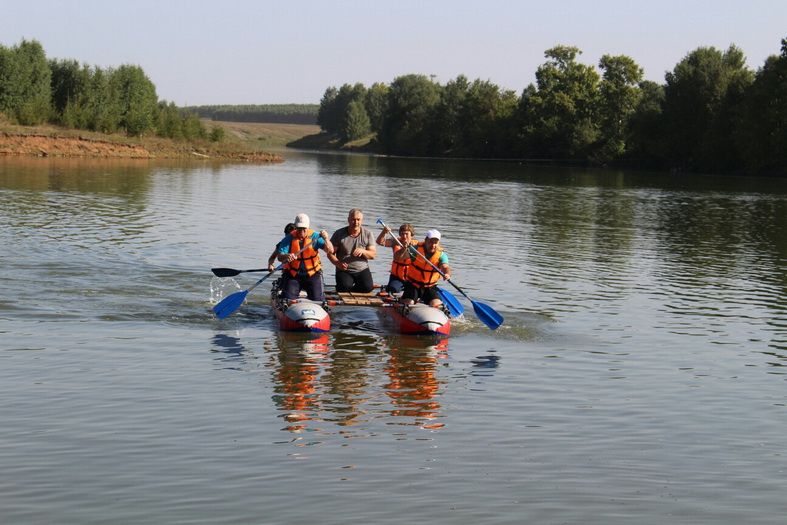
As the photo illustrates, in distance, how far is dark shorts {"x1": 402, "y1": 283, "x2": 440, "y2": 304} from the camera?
1875 cm

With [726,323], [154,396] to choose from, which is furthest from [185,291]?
[726,323]

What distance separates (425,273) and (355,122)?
171 m

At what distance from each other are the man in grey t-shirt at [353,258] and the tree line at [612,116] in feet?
239

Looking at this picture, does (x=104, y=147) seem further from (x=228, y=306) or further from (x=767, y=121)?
(x=228, y=306)

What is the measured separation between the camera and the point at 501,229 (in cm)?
3719

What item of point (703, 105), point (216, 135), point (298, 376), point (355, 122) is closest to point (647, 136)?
point (703, 105)

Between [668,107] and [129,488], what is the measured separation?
9803 centimetres

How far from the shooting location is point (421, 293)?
1886 centimetres

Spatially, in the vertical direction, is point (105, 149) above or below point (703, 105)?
below

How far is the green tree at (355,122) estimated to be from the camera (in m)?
187

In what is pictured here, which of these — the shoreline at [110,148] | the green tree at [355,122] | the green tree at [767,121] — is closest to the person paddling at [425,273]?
the shoreline at [110,148]

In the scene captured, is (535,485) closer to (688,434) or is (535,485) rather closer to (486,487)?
Result: (486,487)

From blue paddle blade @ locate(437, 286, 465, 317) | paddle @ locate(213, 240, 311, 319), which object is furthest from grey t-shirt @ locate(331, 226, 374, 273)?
blue paddle blade @ locate(437, 286, 465, 317)

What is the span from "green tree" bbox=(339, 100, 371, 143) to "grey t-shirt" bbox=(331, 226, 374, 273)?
168759 mm
